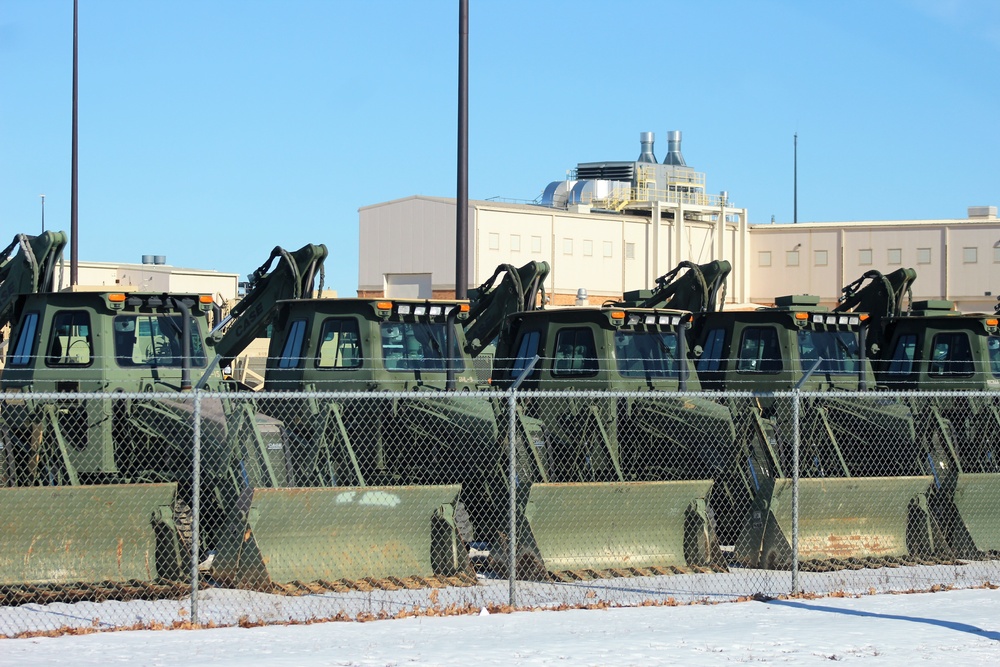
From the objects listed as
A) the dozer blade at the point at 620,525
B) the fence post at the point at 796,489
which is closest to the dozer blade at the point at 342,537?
the dozer blade at the point at 620,525

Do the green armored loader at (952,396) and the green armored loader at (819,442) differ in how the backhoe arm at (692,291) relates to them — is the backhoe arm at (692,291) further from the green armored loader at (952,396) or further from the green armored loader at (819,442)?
the green armored loader at (952,396)

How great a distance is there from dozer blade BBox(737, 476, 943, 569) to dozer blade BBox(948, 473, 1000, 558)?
0.26 metres

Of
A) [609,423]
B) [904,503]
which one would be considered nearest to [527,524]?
[609,423]

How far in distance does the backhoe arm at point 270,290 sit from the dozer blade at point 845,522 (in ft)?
24.2

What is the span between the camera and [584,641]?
970 centimetres

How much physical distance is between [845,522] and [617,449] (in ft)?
8.13

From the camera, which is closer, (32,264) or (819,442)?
(819,442)

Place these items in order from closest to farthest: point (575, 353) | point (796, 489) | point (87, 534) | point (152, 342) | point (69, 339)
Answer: point (87, 534) < point (796, 489) < point (69, 339) < point (152, 342) < point (575, 353)

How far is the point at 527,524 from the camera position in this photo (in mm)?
12531

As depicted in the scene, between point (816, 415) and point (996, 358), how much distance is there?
3.96 m

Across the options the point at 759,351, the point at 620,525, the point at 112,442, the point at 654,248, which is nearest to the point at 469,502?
the point at 620,525

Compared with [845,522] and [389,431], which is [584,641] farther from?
[389,431]

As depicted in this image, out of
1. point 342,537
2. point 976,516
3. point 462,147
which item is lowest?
point 976,516

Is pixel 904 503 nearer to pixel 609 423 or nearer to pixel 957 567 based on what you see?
pixel 957 567
